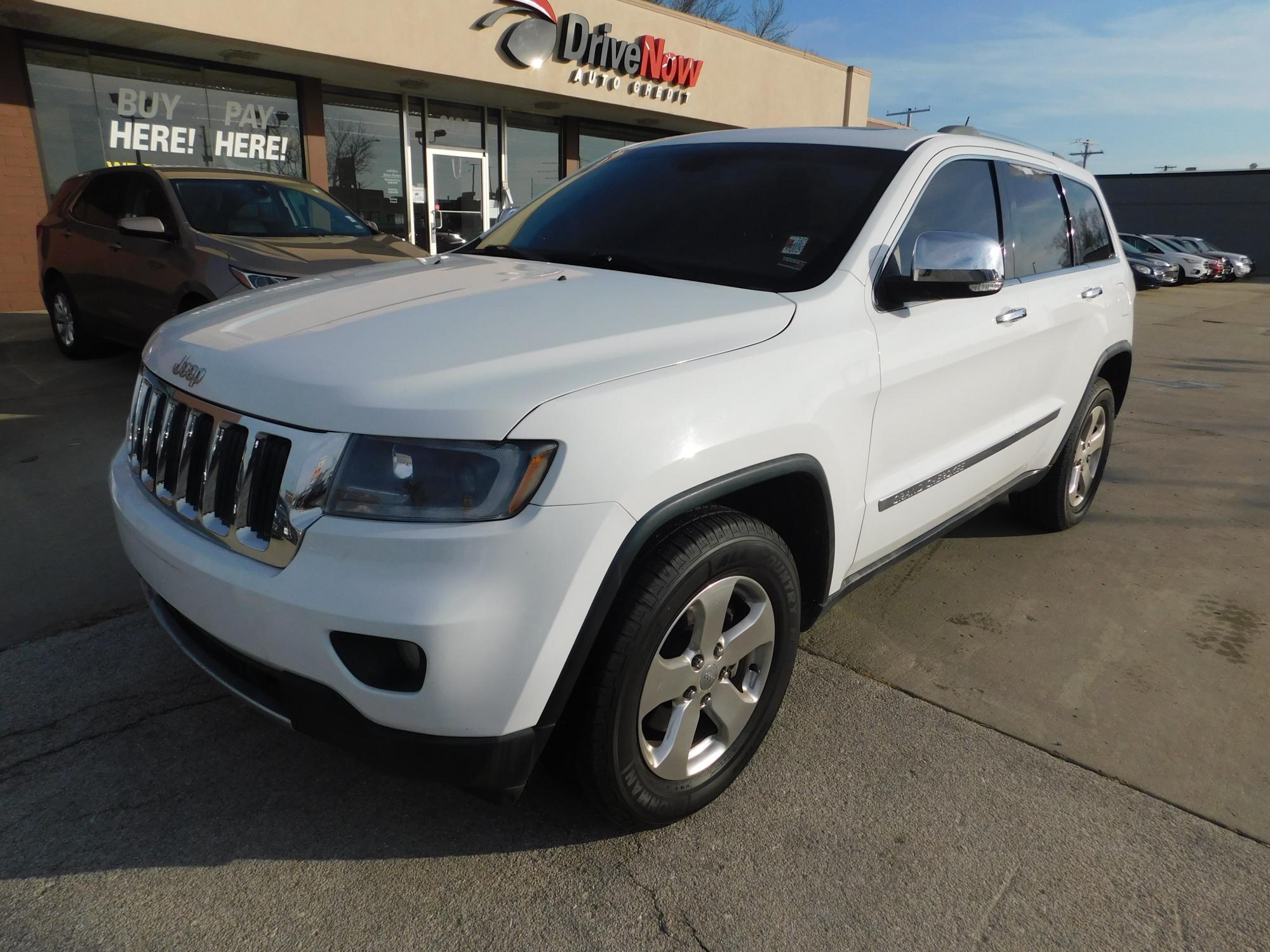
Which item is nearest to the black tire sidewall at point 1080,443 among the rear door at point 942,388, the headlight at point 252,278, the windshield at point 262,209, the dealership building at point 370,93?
the rear door at point 942,388

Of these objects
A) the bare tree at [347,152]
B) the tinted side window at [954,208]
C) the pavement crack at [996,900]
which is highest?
the bare tree at [347,152]

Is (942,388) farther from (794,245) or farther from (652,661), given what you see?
(652,661)

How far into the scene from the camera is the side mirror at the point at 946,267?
8.50 feet

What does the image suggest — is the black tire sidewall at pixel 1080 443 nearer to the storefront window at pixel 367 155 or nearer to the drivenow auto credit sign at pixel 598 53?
the drivenow auto credit sign at pixel 598 53

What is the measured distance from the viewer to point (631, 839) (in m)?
2.28

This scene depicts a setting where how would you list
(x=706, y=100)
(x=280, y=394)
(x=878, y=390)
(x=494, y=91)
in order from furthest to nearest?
(x=706, y=100)
(x=494, y=91)
(x=878, y=390)
(x=280, y=394)

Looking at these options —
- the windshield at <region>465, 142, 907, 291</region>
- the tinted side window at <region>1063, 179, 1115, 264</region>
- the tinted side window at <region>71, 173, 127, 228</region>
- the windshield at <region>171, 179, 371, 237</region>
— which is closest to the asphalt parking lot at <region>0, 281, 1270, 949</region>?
the windshield at <region>465, 142, 907, 291</region>

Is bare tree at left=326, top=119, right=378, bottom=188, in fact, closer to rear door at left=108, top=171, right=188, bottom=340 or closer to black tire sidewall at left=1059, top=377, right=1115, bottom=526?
rear door at left=108, top=171, right=188, bottom=340

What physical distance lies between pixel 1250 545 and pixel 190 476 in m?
4.81

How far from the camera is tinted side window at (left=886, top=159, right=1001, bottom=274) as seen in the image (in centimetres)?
284

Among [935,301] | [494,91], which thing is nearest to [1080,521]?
[935,301]

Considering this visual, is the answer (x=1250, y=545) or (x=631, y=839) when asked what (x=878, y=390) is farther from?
(x=1250, y=545)

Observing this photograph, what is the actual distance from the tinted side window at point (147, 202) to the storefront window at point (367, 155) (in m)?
7.39

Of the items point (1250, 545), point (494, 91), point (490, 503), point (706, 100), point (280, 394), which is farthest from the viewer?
point (706, 100)
